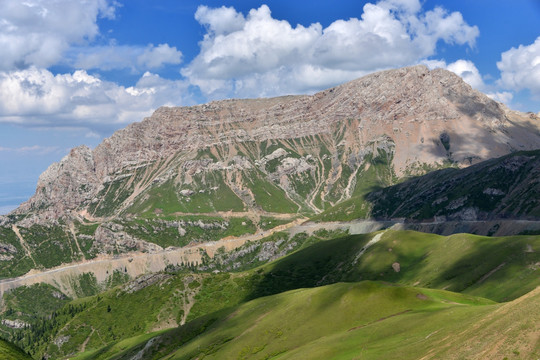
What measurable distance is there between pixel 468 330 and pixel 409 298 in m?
55.6

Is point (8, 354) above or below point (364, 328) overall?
below

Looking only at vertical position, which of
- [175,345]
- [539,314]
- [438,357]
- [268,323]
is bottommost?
Result: [175,345]

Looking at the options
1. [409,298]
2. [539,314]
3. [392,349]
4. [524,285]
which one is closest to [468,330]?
[539,314]

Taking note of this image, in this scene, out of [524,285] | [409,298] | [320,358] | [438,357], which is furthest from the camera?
[524,285]

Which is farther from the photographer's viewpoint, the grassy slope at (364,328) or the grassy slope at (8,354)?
the grassy slope at (8,354)

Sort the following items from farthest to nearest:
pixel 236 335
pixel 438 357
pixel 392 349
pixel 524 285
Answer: pixel 524 285 < pixel 236 335 < pixel 392 349 < pixel 438 357

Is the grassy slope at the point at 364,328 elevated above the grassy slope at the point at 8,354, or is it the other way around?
the grassy slope at the point at 364,328

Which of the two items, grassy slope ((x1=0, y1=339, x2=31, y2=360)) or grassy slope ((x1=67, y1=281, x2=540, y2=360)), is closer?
grassy slope ((x1=67, y1=281, x2=540, y2=360))

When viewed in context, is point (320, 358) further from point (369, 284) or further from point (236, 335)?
point (236, 335)

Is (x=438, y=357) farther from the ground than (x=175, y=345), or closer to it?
farther from the ground

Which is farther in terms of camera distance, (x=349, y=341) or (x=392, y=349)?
(x=349, y=341)

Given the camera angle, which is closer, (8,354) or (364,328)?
(364,328)

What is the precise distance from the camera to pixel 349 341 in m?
99.8

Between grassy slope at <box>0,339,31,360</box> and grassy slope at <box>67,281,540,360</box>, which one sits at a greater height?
grassy slope at <box>67,281,540,360</box>
